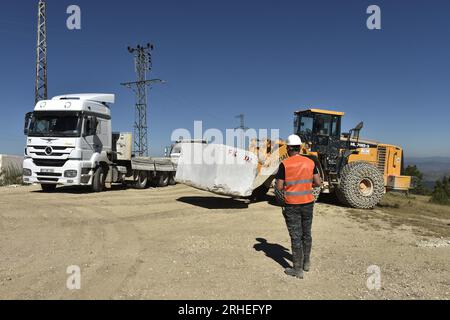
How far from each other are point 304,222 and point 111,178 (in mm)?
11320

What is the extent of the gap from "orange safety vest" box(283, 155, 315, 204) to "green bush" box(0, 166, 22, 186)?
1691 centimetres

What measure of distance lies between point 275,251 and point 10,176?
17.2 metres

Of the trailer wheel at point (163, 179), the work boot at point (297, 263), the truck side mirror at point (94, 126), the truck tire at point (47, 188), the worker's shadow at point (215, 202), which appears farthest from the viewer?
the trailer wheel at point (163, 179)

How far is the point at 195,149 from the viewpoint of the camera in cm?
1082

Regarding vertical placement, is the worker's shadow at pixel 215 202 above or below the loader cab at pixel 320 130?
below

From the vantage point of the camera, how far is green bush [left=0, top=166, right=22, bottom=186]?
18322 millimetres

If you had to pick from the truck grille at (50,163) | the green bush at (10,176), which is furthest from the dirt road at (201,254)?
the green bush at (10,176)

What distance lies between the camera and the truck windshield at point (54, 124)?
13.0 meters

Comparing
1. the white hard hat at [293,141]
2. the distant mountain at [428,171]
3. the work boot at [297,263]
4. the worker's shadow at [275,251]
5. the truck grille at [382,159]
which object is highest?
the white hard hat at [293,141]

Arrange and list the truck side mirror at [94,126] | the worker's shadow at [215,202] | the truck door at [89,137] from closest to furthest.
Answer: the worker's shadow at [215,202] < the truck door at [89,137] < the truck side mirror at [94,126]

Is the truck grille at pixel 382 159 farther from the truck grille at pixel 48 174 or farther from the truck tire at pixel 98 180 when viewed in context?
the truck grille at pixel 48 174
